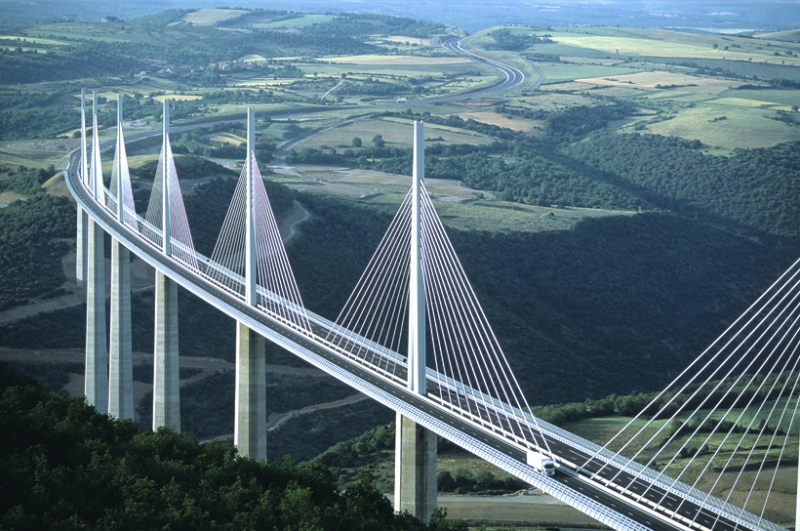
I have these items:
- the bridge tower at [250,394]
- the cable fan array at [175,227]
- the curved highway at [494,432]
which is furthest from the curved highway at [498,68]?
the bridge tower at [250,394]

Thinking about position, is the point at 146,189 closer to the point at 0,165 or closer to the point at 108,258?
the point at 108,258

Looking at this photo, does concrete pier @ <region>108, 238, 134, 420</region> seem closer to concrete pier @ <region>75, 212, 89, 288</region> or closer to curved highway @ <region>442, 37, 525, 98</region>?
concrete pier @ <region>75, 212, 89, 288</region>

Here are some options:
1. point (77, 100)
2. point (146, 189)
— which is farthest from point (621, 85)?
point (146, 189)

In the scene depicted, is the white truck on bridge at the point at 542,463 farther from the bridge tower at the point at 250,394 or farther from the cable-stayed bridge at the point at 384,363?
the bridge tower at the point at 250,394

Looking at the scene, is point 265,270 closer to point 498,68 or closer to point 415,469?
point 415,469

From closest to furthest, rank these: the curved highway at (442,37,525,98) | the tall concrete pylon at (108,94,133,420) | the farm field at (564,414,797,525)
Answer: the farm field at (564,414,797,525)
the tall concrete pylon at (108,94,133,420)
the curved highway at (442,37,525,98)

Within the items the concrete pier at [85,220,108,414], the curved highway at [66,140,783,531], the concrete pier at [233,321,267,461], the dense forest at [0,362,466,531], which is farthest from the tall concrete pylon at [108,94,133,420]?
the dense forest at [0,362,466,531]
